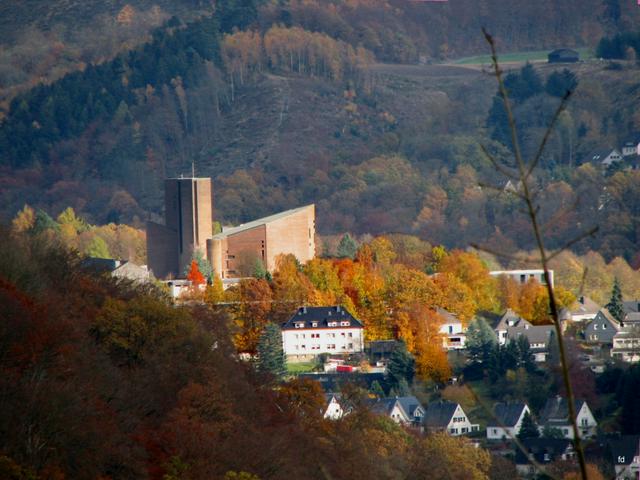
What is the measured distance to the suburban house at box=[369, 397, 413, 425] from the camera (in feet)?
207

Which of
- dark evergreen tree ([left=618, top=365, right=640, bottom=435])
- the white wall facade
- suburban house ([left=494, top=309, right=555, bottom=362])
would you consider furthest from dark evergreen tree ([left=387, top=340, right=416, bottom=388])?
dark evergreen tree ([left=618, top=365, right=640, bottom=435])

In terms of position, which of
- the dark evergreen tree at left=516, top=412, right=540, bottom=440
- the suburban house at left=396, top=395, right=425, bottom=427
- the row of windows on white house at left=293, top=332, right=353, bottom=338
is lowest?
the dark evergreen tree at left=516, top=412, right=540, bottom=440

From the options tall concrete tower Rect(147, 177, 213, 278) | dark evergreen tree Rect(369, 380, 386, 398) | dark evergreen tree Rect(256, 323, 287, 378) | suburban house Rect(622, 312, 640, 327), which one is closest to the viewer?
dark evergreen tree Rect(256, 323, 287, 378)

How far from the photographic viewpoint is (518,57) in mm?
189750

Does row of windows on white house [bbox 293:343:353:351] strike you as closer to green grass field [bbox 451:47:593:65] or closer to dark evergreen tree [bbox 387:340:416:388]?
dark evergreen tree [bbox 387:340:416:388]

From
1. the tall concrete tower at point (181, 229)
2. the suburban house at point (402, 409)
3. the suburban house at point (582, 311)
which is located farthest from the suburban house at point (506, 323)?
the tall concrete tower at point (181, 229)

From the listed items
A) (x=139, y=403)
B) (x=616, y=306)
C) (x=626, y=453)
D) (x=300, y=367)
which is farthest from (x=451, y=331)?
(x=139, y=403)

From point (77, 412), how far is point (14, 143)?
152 m

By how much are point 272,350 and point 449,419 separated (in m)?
8.39

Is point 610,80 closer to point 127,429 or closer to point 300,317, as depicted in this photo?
point 300,317

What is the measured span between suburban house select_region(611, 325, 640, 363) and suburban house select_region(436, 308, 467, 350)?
551cm

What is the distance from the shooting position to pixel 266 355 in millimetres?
69250

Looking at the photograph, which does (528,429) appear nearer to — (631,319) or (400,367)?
(400,367)

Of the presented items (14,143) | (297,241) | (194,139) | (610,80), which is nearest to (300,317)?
(297,241)
